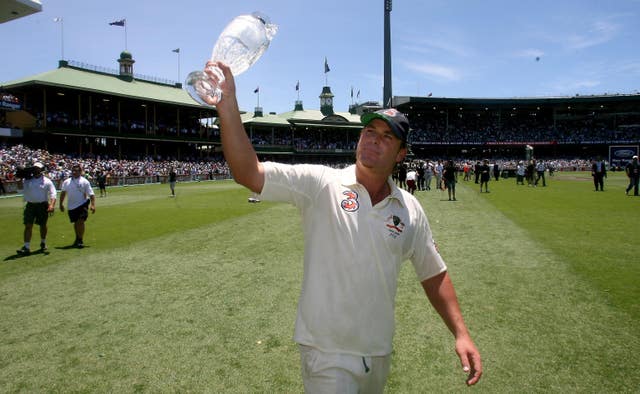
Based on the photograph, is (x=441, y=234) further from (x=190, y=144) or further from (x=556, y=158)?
(x=556, y=158)

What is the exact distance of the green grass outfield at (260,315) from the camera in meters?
4.13

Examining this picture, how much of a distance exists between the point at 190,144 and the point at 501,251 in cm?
6127

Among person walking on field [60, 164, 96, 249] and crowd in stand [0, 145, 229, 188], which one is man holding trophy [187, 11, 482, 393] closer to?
person walking on field [60, 164, 96, 249]

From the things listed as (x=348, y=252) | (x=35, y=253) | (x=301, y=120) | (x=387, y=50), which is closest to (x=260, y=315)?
(x=348, y=252)

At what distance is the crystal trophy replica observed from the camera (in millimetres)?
1886

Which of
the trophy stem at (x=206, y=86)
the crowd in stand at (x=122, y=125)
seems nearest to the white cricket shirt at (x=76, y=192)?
the trophy stem at (x=206, y=86)

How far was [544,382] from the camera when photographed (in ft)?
13.1

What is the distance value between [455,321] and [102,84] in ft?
187

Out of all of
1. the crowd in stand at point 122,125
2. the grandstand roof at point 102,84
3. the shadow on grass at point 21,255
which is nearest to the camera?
the shadow on grass at point 21,255

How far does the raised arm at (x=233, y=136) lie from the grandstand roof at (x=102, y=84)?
43128mm

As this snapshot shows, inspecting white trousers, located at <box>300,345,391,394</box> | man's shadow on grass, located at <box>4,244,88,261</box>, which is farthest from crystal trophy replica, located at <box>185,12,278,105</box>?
man's shadow on grass, located at <box>4,244,88,261</box>

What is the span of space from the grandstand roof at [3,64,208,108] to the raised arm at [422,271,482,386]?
43035mm

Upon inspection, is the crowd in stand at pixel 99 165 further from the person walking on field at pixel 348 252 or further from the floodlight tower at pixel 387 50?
the person walking on field at pixel 348 252

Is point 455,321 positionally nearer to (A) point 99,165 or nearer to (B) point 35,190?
(B) point 35,190
